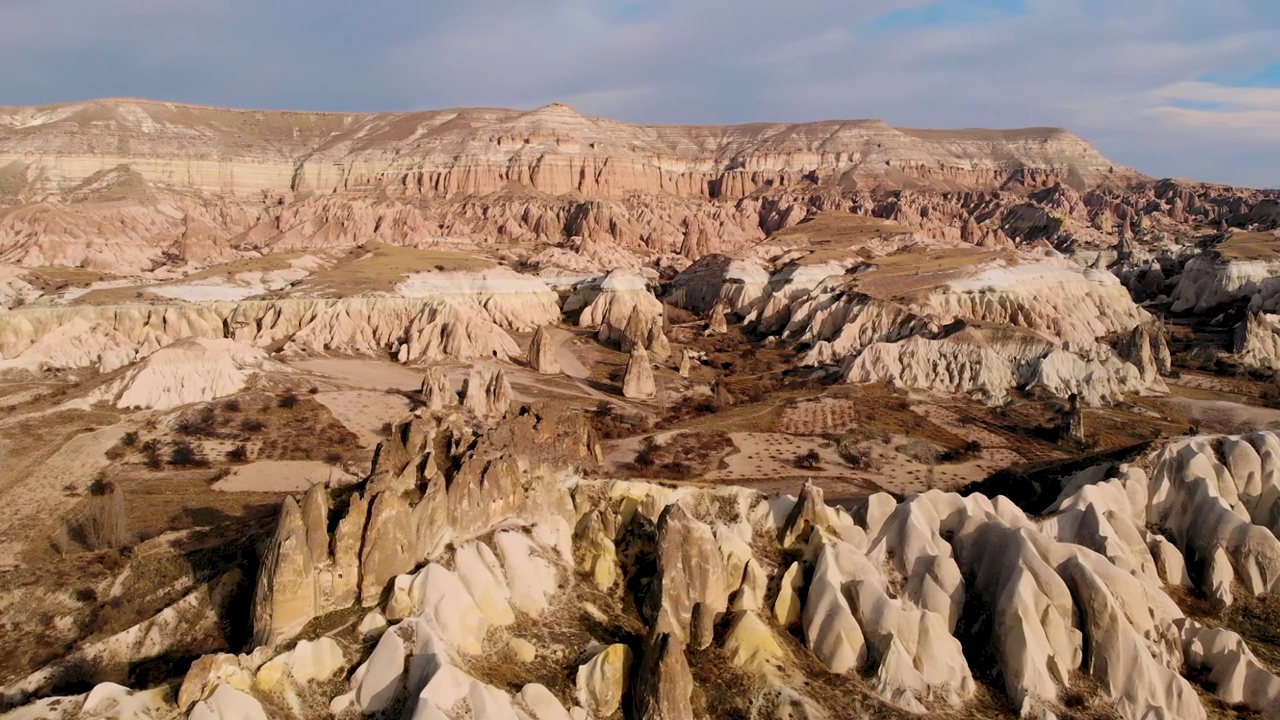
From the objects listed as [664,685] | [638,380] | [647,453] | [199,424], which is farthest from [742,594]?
[638,380]

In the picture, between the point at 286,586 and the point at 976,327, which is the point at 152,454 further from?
the point at 976,327

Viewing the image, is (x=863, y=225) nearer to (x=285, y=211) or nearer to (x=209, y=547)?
(x=285, y=211)

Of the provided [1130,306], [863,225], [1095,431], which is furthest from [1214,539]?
[863,225]

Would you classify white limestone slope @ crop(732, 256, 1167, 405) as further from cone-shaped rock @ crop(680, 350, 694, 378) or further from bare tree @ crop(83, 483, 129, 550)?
bare tree @ crop(83, 483, 129, 550)

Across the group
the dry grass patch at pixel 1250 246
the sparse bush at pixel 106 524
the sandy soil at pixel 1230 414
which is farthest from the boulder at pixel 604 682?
the dry grass patch at pixel 1250 246

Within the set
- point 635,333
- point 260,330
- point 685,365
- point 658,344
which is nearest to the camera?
point 685,365

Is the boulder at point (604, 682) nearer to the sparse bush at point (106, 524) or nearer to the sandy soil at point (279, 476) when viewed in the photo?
the sparse bush at point (106, 524)
